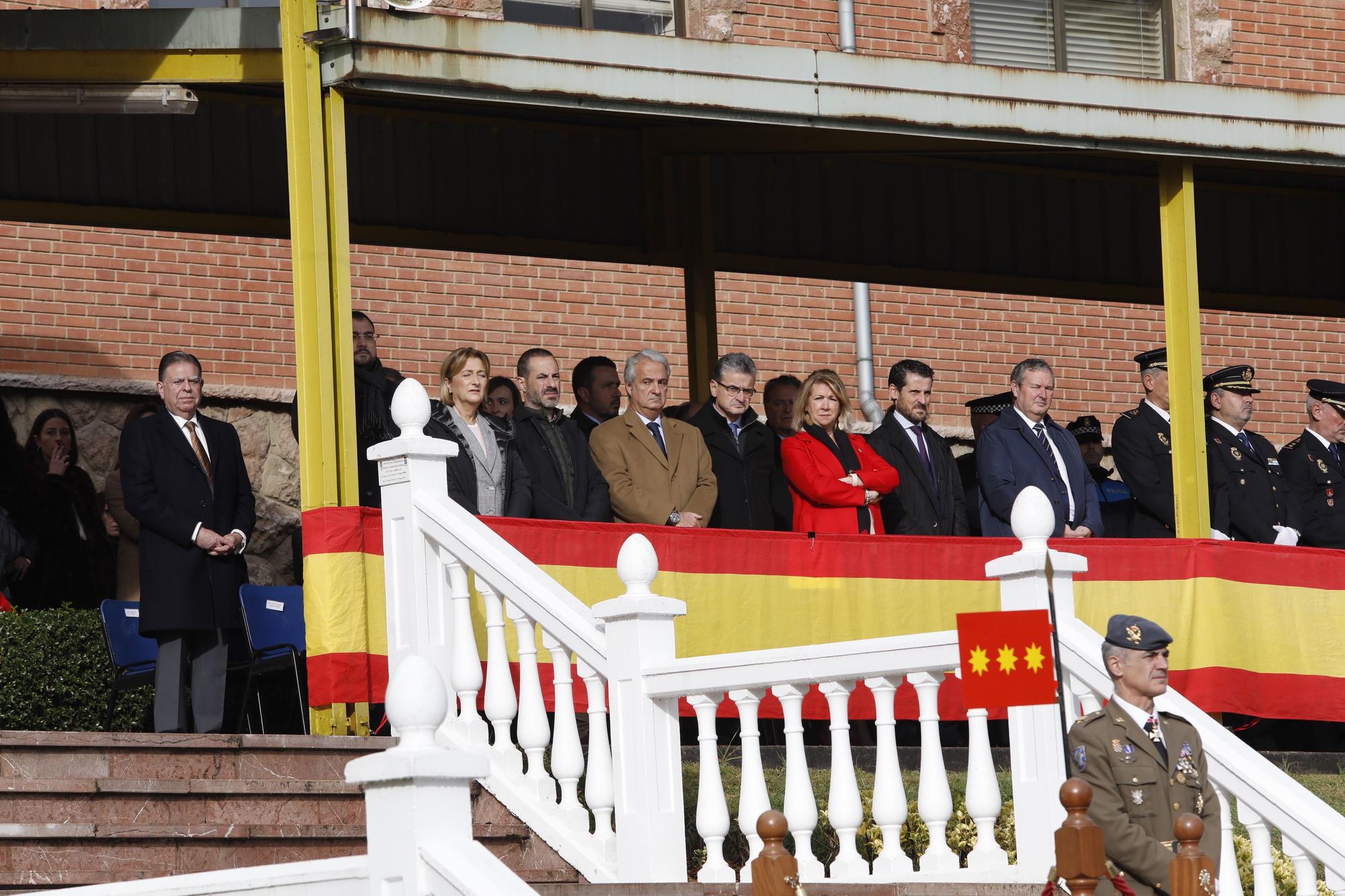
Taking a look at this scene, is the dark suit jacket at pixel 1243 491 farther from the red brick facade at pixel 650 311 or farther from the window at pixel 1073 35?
the window at pixel 1073 35

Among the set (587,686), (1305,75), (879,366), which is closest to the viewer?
(587,686)

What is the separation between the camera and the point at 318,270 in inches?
369

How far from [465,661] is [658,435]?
219cm

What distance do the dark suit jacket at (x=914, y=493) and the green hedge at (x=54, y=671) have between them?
3.73 metres

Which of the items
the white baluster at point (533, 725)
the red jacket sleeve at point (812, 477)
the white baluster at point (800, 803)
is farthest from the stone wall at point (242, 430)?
the white baluster at point (800, 803)

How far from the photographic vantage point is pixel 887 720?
7.29 m

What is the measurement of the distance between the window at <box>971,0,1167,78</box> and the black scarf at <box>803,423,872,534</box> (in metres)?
9.95

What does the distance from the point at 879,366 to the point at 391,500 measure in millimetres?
10781

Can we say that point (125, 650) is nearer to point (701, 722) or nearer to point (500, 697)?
point (500, 697)

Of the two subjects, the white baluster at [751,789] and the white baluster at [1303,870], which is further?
the white baluster at [751,789]

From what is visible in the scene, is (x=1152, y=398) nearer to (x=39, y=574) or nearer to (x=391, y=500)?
(x=391, y=500)

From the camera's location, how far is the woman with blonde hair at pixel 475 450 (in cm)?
941

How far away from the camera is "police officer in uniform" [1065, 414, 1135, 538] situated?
12.2 meters

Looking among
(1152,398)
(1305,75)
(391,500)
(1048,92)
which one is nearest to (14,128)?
(391,500)
